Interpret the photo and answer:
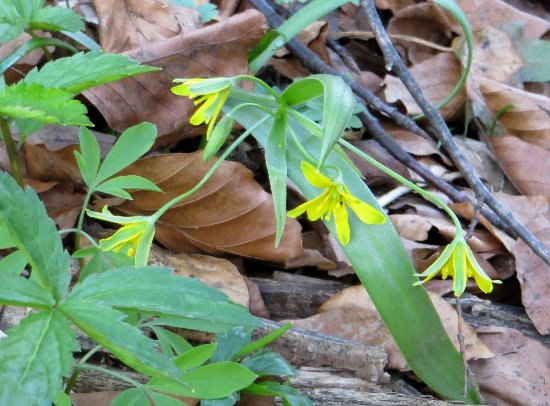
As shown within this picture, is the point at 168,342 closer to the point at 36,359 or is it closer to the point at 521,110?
the point at 36,359

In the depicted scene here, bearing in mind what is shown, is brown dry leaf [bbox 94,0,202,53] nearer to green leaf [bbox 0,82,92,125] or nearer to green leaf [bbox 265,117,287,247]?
green leaf [bbox 265,117,287,247]

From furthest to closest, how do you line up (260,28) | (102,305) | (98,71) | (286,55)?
(286,55) → (260,28) → (98,71) → (102,305)

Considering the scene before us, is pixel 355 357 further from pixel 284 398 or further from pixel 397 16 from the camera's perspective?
pixel 397 16

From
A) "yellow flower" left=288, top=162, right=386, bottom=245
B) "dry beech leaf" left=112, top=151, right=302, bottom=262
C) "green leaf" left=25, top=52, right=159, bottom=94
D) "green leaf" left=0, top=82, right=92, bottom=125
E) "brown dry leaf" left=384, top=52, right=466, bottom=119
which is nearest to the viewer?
"green leaf" left=0, top=82, right=92, bottom=125

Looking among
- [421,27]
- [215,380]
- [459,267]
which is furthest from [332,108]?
[421,27]

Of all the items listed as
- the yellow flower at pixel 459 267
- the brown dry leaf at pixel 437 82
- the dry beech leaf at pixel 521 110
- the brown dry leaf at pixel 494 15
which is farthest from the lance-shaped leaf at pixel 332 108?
the brown dry leaf at pixel 494 15

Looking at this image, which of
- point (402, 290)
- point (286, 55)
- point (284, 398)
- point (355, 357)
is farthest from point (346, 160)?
point (286, 55)

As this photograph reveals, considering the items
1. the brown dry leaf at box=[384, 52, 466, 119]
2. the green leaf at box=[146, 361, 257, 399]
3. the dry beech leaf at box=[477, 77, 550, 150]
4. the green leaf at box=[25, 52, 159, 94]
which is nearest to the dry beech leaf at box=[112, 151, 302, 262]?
the green leaf at box=[25, 52, 159, 94]
